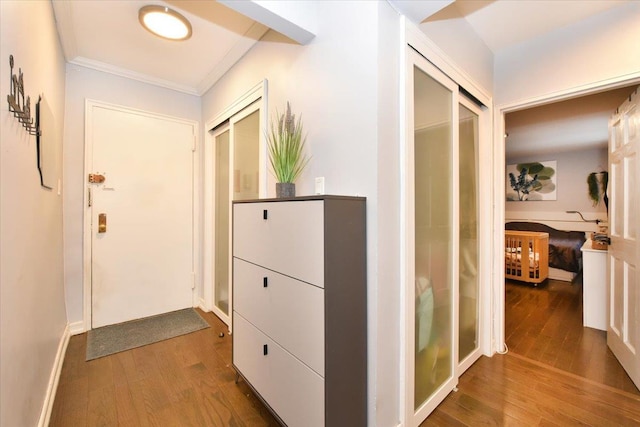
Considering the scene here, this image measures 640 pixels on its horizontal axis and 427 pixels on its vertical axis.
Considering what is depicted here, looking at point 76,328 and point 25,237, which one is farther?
point 76,328

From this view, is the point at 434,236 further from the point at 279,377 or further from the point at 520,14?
the point at 520,14

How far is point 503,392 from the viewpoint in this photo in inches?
68.0

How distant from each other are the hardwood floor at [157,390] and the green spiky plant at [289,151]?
4.63 ft

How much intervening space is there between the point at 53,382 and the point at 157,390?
2.17ft

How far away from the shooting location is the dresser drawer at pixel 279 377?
1171 mm

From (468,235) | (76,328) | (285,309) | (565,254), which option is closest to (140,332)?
(76,328)

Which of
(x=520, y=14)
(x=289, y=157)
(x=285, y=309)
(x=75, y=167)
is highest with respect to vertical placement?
(x=520, y=14)

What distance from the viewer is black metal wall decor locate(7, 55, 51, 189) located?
1.06 metres

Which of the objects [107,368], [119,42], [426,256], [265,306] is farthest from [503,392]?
[119,42]

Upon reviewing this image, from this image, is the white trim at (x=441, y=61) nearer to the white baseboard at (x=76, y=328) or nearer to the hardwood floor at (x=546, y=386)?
the hardwood floor at (x=546, y=386)

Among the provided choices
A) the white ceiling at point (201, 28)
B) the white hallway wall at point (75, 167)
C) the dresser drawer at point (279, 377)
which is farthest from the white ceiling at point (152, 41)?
the dresser drawer at point (279, 377)

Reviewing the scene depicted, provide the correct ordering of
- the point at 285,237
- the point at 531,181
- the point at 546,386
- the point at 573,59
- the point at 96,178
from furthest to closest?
the point at 531,181
the point at 96,178
the point at 573,59
the point at 546,386
the point at 285,237

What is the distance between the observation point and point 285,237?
1330 mm

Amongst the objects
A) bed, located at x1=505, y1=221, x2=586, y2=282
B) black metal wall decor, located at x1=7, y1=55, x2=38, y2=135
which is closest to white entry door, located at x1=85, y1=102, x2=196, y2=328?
black metal wall decor, located at x1=7, y1=55, x2=38, y2=135
